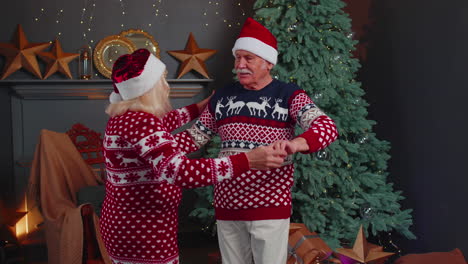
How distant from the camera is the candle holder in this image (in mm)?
4314

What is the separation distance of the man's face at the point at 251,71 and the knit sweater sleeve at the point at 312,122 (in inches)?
7.0

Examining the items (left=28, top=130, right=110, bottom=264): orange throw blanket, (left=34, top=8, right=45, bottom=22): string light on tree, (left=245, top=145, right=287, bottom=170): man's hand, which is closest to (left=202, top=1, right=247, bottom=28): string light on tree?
(left=34, top=8, right=45, bottom=22): string light on tree

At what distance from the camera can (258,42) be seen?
205cm

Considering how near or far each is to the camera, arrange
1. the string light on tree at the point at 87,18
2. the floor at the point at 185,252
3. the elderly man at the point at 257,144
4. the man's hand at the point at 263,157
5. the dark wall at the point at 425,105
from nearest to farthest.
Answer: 1. the man's hand at the point at 263,157
2. the elderly man at the point at 257,144
3. the dark wall at the point at 425,105
4. the floor at the point at 185,252
5. the string light on tree at the point at 87,18

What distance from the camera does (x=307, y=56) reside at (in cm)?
325

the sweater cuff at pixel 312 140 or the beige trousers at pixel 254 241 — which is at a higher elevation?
the sweater cuff at pixel 312 140

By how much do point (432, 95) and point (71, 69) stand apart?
3169mm

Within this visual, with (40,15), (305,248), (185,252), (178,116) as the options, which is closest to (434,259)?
(305,248)

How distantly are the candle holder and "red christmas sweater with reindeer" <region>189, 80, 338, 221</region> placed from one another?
8.94ft

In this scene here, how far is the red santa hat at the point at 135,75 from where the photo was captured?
5.42 feet

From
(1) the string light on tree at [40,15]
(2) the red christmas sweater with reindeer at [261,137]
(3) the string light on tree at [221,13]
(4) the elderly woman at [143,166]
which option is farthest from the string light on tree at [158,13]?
(4) the elderly woman at [143,166]

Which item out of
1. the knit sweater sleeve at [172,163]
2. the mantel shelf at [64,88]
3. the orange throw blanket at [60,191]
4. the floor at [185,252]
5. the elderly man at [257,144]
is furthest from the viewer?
the mantel shelf at [64,88]

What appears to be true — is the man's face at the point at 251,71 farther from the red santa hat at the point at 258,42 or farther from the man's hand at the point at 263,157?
the man's hand at the point at 263,157

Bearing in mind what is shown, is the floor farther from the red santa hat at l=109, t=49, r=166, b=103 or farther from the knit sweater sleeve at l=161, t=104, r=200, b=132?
the red santa hat at l=109, t=49, r=166, b=103
